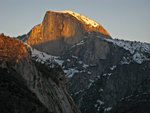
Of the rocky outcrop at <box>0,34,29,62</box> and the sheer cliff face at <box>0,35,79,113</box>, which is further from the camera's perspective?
the rocky outcrop at <box>0,34,29,62</box>

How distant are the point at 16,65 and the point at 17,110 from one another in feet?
112

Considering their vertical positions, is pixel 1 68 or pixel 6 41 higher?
pixel 6 41

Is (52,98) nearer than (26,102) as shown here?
No

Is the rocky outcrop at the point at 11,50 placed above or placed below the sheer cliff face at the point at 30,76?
above

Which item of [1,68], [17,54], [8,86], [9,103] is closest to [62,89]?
[17,54]

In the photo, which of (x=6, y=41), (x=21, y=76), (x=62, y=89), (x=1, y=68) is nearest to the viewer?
(x=1, y=68)

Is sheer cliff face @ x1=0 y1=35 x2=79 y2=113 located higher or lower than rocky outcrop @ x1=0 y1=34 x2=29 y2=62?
lower

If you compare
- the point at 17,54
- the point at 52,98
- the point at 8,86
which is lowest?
the point at 52,98

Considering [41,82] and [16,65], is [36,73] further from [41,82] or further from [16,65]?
[16,65]

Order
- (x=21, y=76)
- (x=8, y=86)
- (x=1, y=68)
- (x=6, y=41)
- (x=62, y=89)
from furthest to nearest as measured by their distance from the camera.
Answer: (x=62, y=89) < (x=6, y=41) < (x=21, y=76) < (x=1, y=68) < (x=8, y=86)

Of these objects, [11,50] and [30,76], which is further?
[30,76]

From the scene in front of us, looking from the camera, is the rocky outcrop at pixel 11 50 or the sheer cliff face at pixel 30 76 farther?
the rocky outcrop at pixel 11 50

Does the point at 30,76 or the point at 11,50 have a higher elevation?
the point at 11,50

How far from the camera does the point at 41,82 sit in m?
109
